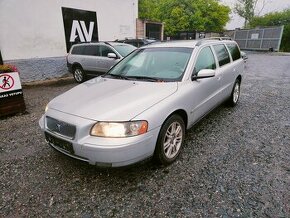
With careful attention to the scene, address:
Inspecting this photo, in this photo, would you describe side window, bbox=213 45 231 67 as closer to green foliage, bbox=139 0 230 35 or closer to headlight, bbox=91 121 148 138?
headlight, bbox=91 121 148 138

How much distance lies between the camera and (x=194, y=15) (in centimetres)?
3359

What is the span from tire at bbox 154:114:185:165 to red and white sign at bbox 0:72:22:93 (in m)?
4.02

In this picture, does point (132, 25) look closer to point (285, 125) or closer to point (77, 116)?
point (285, 125)

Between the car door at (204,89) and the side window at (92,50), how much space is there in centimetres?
580

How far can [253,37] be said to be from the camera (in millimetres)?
26859

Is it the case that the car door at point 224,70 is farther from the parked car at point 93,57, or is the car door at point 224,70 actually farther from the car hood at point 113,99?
the parked car at point 93,57

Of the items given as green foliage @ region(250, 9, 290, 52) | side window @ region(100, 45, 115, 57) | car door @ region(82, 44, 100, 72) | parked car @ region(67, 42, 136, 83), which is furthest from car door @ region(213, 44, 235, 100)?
green foliage @ region(250, 9, 290, 52)

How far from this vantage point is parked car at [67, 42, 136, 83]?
855 centimetres

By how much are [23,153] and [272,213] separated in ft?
11.3

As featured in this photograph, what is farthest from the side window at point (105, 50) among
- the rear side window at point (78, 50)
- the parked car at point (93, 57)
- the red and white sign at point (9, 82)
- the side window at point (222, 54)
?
the side window at point (222, 54)

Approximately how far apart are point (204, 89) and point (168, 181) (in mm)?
1621

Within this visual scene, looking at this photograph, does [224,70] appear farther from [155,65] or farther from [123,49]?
[123,49]

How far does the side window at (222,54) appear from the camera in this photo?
4391 mm

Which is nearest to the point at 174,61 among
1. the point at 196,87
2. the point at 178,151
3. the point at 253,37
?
the point at 196,87
